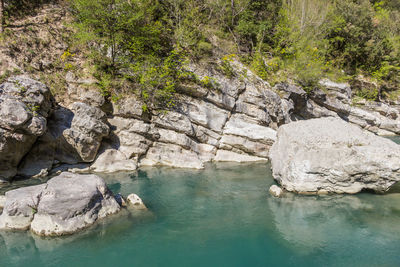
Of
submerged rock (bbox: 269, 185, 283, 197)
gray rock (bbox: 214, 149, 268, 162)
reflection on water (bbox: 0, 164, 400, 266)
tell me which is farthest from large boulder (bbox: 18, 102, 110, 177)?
submerged rock (bbox: 269, 185, 283, 197)

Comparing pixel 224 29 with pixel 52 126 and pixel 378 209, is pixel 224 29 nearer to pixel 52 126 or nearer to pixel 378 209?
pixel 52 126

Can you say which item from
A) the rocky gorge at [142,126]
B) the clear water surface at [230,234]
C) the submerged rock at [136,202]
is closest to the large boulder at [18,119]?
the rocky gorge at [142,126]

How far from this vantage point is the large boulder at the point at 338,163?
1145cm

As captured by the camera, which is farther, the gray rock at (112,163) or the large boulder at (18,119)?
the gray rock at (112,163)

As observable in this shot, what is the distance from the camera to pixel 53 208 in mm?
8586

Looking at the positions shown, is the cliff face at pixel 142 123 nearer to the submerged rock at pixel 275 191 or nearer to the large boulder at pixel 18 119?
the large boulder at pixel 18 119

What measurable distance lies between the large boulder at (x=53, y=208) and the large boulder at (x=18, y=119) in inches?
159

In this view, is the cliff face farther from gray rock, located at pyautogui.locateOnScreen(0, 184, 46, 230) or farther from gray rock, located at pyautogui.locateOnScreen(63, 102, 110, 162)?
gray rock, located at pyautogui.locateOnScreen(0, 184, 46, 230)

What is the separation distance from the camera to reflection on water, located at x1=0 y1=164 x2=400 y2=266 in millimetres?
7531

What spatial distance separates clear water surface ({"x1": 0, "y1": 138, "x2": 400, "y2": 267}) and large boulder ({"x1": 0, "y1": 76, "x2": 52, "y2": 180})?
525 centimetres

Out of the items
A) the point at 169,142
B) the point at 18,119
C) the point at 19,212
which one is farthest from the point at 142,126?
the point at 19,212

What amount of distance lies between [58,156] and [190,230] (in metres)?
10.5

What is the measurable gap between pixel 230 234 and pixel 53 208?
261 inches

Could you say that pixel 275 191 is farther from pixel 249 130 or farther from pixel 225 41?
pixel 225 41
